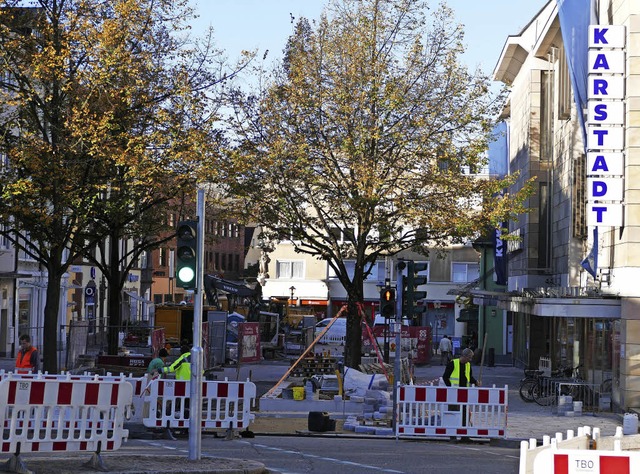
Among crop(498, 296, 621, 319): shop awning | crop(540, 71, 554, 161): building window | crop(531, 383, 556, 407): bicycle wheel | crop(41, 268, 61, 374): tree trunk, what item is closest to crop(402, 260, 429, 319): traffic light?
crop(498, 296, 621, 319): shop awning

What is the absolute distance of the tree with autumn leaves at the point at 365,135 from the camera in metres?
36.6

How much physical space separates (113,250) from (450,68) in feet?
36.7

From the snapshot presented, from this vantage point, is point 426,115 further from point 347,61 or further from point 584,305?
point 584,305

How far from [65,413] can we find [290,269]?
79772 millimetres

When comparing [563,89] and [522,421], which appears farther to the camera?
[563,89]

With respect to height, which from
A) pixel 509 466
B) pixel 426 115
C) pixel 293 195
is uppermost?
→ pixel 426 115

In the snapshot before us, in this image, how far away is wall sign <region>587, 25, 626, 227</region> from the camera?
29812 mm

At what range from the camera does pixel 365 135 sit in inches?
1417

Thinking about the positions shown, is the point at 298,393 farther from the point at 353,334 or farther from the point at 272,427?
the point at 353,334

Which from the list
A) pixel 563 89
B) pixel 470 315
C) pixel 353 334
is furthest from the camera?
pixel 470 315

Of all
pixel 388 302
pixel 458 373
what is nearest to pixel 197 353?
pixel 458 373

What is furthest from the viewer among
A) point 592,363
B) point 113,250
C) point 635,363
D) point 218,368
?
point 218,368

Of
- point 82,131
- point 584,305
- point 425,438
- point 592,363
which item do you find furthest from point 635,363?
point 82,131

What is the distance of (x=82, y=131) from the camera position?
30203 mm
